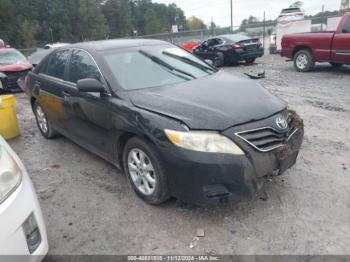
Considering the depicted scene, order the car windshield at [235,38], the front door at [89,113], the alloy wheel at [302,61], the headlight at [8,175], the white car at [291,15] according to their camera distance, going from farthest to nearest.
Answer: the white car at [291,15]
the car windshield at [235,38]
the alloy wheel at [302,61]
the front door at [89,113]
the headlight at [8,175]

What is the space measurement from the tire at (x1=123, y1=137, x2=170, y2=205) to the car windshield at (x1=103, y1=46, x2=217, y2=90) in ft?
2.38

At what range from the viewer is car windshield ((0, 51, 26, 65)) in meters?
11.7

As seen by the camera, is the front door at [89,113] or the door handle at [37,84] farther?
the door handle at [37,84]

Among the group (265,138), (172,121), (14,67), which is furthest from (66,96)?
(14,67)

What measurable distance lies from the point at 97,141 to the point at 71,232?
122 cm

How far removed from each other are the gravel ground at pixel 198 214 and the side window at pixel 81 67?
123cm

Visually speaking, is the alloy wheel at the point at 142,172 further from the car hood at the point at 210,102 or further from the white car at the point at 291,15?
the white car at the point at 291,15

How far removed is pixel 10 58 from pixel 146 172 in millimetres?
10651

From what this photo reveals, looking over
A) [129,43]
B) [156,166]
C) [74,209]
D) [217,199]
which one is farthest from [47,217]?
[129,43]

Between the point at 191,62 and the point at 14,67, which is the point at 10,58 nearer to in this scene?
the point at 14,67

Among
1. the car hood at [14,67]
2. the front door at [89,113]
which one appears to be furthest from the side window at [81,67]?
the car hood at [14,67]

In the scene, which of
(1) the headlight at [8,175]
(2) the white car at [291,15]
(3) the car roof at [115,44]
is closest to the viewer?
(1) the headlight at [8,175]

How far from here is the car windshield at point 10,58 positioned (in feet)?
38.5

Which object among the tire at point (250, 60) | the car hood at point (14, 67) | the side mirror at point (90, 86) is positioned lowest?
the tire at point (250, 60)
